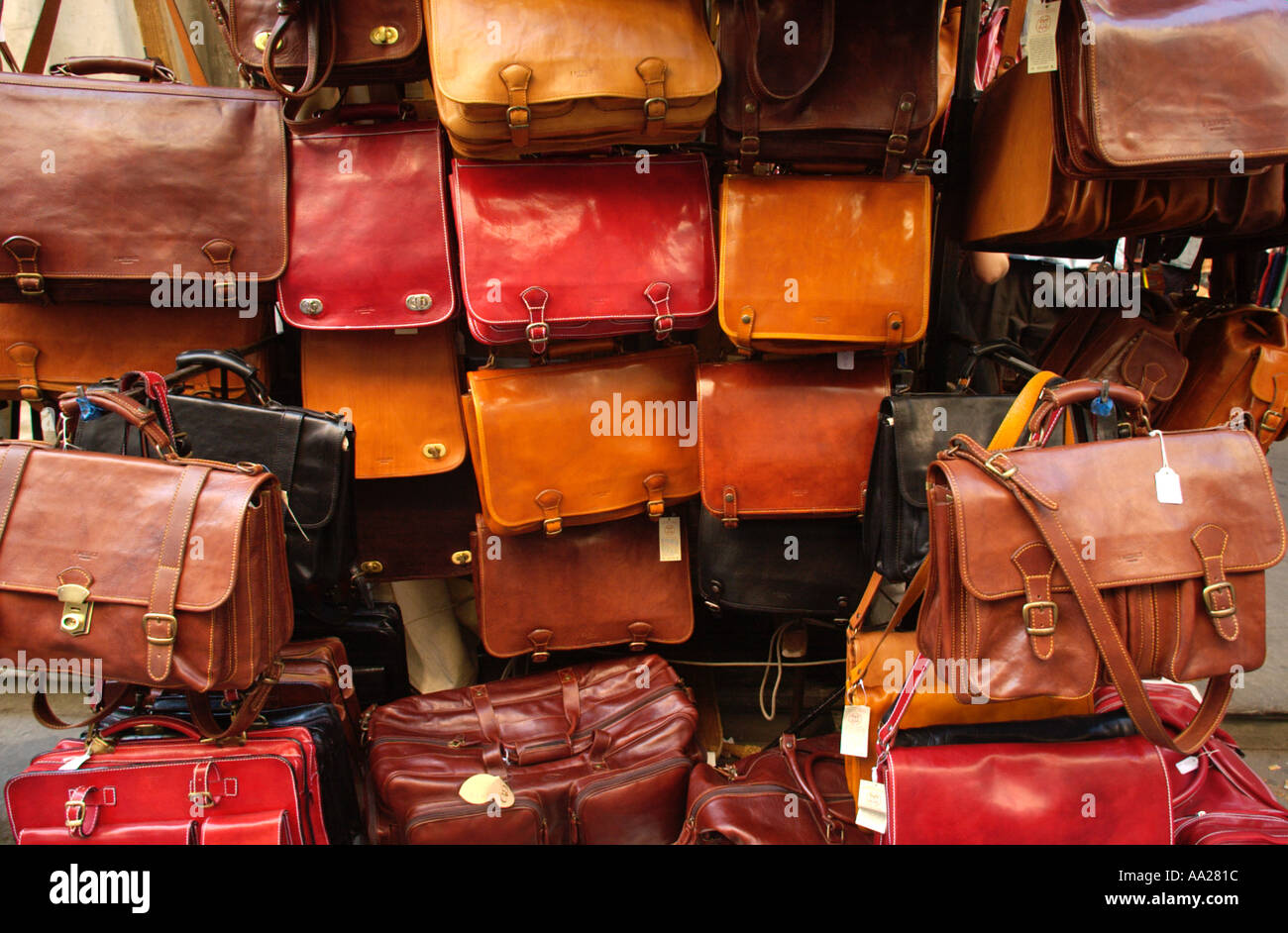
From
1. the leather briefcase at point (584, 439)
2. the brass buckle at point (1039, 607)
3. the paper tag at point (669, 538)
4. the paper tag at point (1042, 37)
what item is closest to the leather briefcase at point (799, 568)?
the paper tag at point (669, 538)

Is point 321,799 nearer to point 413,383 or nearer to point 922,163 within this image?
point 413,383

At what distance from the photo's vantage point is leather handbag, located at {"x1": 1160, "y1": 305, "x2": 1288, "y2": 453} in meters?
2.31

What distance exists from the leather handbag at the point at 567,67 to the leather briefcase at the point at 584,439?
2.16 feet

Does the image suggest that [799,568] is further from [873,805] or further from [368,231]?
[368,231]

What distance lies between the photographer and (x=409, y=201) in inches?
89.1

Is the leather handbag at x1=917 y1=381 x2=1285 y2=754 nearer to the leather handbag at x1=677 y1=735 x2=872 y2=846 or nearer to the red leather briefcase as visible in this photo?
the leather handbag at x1=677 y1=735 x2=872 y2=846

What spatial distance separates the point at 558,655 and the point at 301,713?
1104 millimetres

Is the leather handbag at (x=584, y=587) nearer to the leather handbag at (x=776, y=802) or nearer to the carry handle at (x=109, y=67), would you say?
the leather handbag at (x=776, y=802)

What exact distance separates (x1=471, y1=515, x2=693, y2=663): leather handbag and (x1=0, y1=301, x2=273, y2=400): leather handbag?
1.00 m

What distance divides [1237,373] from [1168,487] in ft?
3.39

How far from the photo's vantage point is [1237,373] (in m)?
2.36

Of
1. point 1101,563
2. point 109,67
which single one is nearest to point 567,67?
point 109,67

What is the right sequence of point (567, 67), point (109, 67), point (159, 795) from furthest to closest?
1. point (109, 67)
2. point (567, 67)
3. point (159, 795)
